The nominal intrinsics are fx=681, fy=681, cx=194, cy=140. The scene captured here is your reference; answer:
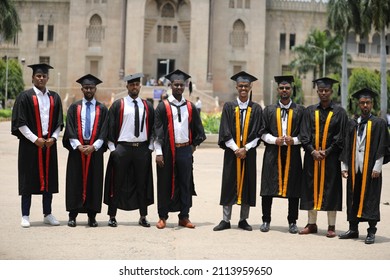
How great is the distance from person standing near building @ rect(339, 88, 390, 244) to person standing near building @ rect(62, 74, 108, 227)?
12.5 ft

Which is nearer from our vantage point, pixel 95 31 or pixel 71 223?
pixel 71 223

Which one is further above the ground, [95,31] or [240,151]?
[95,31]

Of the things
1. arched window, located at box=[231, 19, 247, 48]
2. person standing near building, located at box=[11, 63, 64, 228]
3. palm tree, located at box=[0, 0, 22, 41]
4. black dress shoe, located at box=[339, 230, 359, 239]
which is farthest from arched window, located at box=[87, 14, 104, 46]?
black dress shoe, located at box=[339, 230, 359, 239]

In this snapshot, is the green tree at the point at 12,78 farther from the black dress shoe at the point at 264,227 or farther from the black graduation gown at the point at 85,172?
the black dress shoe at the point at 264,227

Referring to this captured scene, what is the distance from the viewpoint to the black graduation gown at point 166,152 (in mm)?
10805

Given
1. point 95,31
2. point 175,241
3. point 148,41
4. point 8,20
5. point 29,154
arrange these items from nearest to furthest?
point 175,241 < point 29,154 < point 8,20 < point 95,31 < point 148,41

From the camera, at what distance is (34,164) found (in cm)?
1070

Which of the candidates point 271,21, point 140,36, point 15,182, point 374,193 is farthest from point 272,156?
point 271,21

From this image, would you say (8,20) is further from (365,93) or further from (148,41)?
(365,93)

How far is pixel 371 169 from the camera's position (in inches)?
401

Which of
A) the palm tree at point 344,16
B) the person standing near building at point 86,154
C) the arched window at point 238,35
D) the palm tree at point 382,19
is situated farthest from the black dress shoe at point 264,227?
the arched window at point 238,35

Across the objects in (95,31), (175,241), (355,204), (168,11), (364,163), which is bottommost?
(175,241)

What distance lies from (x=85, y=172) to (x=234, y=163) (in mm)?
2377

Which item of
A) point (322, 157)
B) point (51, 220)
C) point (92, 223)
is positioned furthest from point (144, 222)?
point (322, 157)
